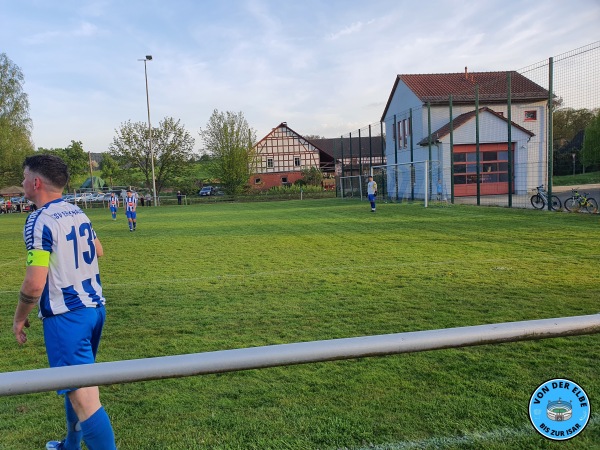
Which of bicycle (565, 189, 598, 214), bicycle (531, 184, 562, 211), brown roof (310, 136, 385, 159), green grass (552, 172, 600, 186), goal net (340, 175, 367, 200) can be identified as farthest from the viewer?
brown roof (310, 136, 385, 159)

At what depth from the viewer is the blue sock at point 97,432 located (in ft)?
8.73

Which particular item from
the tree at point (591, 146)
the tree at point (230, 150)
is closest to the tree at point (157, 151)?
the tree at point (230, 150)

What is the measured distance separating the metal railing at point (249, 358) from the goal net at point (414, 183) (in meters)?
23.3

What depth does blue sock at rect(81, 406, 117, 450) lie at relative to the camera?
8.73 ft

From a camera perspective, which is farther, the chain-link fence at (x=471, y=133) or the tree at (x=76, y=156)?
the tree at (x=76, y=156)

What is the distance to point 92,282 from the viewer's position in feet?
9.85

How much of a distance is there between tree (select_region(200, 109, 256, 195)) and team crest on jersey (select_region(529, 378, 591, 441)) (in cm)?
5474

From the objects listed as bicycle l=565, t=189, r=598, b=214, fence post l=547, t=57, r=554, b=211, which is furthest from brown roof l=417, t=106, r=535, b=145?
bicycle l=565, t=189, r=598, b=214

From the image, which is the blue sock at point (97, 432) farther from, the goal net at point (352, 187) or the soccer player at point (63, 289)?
the goal net at point (352, 187)

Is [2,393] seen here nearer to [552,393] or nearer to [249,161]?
[552,393]

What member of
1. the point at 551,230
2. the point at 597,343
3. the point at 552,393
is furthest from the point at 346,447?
the point at 551,230

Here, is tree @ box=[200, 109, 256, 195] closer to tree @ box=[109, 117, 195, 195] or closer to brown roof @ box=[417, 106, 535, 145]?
tree @ box=[109, 117, 195, 195]

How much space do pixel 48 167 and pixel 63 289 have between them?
2.41ft

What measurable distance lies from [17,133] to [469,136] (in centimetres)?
4644
